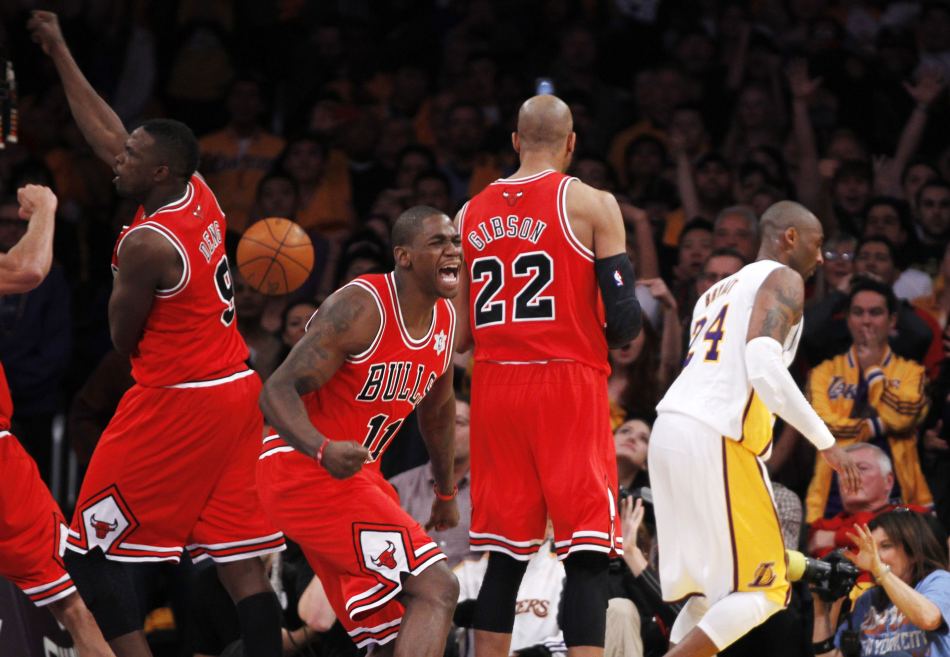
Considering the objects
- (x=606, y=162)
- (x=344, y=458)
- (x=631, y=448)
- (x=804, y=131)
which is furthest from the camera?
(x=804, y=131)

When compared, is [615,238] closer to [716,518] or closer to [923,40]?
[716,518]

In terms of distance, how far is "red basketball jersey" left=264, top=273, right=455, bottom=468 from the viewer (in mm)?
5625

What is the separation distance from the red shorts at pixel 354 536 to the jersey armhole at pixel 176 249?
0.84m

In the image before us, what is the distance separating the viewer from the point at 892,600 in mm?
6988

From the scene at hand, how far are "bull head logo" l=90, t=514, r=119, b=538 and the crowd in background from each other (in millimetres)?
2057

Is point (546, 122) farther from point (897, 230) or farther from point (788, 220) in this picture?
point (897, 230)

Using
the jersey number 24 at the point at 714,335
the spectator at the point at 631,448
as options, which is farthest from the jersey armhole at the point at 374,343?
the spectator at the point at 631,448

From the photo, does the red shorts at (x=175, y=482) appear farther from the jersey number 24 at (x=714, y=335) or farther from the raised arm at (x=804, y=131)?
the raised arm at (x=804, y=131)

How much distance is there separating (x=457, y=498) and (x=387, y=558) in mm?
2783

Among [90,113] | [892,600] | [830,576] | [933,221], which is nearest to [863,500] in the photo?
[892,600]

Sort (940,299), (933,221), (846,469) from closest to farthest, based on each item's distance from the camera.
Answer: (846,469), (940,299), (933,221)

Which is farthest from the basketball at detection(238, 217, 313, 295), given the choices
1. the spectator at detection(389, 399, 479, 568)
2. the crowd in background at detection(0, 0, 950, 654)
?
the spectator at detection(389, 399, 479, 568)

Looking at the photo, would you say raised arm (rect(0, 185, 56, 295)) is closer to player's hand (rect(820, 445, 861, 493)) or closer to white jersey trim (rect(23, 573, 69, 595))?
white jersey trim (rect(23, 573, 69, 595))

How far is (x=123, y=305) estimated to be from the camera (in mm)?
6043
